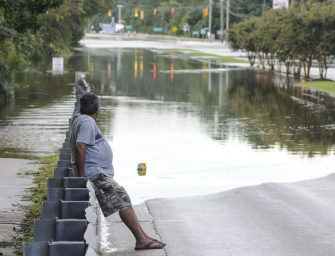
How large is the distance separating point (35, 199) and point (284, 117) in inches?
527

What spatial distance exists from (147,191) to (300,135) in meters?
7.89

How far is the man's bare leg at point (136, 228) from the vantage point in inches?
301

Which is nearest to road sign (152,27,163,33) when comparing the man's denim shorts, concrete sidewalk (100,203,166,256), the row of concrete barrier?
concrete sidewalk (100,203,166,256)

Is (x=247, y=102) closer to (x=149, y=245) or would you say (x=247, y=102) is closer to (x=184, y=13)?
→ (x=149, y=245)

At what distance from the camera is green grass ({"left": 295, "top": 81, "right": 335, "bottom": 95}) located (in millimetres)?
34062

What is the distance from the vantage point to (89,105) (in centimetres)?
768

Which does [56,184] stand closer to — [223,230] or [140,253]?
[140,253]

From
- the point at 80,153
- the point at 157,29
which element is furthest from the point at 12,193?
the point at 157,29

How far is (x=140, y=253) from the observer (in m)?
7.89

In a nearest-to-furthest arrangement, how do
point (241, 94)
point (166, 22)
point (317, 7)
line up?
point (241, 94) < point (317, 7) < point (166, 22)

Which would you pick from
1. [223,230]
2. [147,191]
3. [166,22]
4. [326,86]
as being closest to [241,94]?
[326,86]

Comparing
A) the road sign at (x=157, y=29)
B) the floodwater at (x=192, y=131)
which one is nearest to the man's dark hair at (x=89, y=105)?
the floodwater at (x=192, y=131)

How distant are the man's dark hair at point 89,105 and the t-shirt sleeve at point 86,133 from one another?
21cm

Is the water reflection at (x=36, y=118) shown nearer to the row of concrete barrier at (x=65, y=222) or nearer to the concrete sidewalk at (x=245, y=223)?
the concrete sidewalk at (x=245, y=223)
